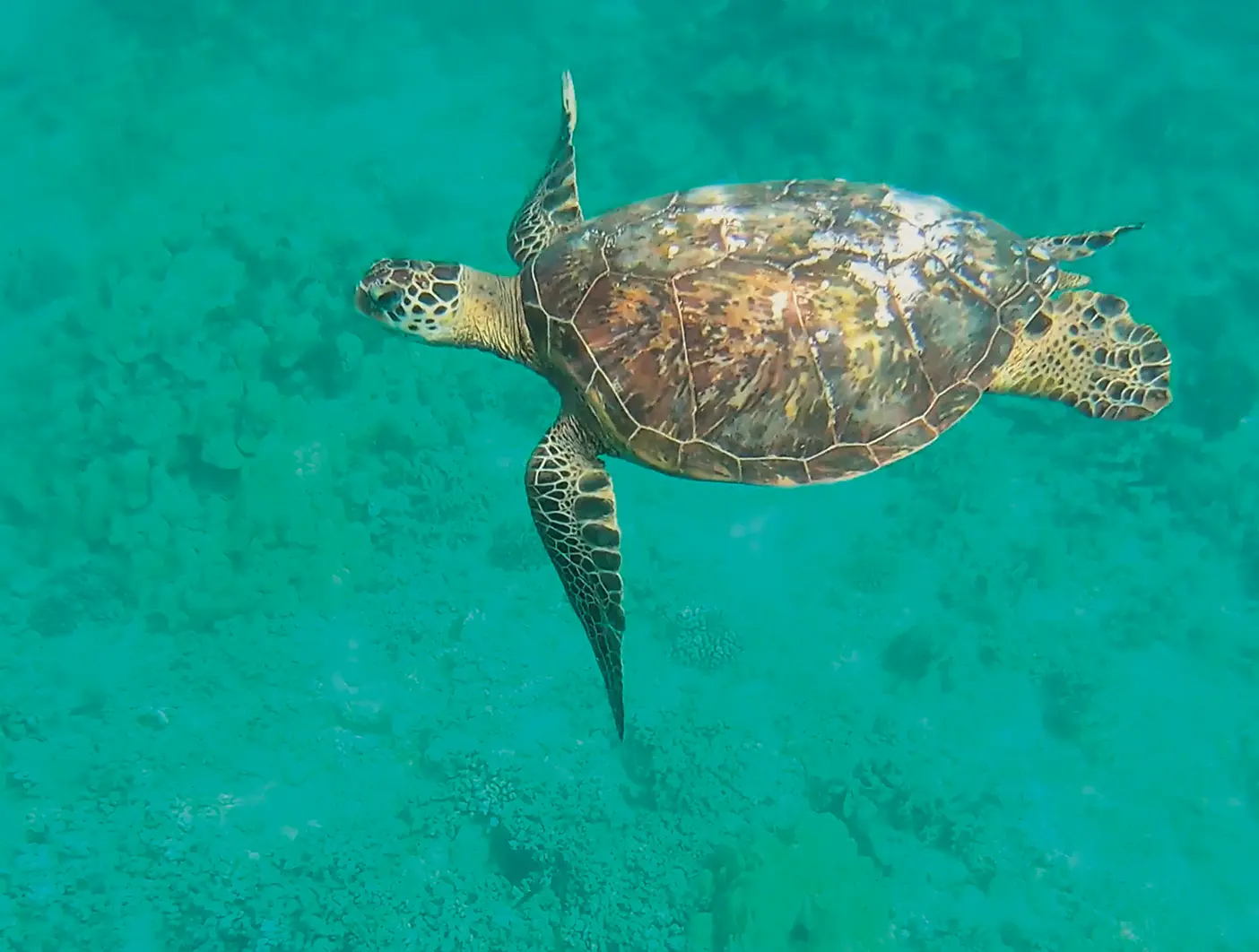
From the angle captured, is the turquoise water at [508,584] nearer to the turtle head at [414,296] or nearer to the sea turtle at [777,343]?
the turtle head at [414,296]

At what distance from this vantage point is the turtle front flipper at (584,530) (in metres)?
3.63

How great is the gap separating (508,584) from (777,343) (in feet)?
11.3

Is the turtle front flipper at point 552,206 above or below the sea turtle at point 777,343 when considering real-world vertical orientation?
above

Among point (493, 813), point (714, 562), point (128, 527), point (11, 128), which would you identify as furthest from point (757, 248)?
point (11, 128)

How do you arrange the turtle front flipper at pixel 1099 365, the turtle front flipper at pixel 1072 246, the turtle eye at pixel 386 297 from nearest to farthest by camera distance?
the turtle front flipper at pixel 1072 246 < the turtle front flipper at pixel 1099 365 < the turtle eye at pixel 386 297

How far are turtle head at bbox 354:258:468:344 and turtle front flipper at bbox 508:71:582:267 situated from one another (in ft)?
1.36

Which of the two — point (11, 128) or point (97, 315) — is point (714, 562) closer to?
point (97, 315)

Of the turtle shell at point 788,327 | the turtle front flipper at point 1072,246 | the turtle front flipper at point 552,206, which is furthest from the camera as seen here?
the turtle front flipper at point 552,206

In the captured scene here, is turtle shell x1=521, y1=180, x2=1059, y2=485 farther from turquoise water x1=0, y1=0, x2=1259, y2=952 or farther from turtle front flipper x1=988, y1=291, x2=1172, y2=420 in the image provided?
turquoise water x1=0, y1=0, x2=1259, y2=952

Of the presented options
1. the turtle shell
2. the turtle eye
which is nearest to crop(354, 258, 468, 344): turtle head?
the turtle eye

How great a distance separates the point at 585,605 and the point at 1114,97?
722cm

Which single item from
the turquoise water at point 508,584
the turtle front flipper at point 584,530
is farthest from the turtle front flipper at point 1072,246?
the turquoise water at point 508,584

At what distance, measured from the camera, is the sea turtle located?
11.1ft

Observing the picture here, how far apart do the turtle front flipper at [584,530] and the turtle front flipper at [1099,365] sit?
1.95 metres
